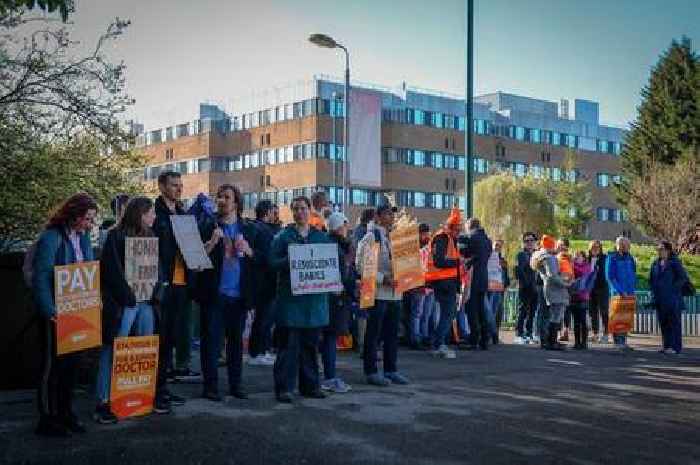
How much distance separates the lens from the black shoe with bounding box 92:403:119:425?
8.01 meters

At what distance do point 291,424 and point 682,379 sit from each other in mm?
6595

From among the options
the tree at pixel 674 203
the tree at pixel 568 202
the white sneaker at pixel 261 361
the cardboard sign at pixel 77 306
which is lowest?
the white sneaker at pixel 261 361

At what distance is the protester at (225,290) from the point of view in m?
9.18

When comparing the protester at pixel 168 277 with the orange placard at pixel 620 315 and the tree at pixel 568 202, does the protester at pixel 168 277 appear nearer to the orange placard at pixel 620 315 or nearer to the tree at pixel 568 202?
the orange placard at pixel 620 315

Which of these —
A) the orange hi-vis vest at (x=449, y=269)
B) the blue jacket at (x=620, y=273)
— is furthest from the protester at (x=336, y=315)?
the blue jacket at (x=620, y=273)

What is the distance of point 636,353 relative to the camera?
16.2m

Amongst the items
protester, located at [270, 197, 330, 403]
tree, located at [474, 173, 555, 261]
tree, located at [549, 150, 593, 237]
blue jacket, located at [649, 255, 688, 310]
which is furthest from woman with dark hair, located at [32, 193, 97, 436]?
tree, located at [549, 150, 593, 237]

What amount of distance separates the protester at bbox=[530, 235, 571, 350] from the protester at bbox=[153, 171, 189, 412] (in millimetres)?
8827

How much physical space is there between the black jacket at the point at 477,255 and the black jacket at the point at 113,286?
328 inches

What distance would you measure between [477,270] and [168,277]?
773 cm

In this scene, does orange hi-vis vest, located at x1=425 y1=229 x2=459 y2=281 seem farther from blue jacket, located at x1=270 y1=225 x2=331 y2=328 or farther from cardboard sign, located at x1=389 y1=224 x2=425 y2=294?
blue jacket, located at x1=270 y1=225 x2=331 y2=328

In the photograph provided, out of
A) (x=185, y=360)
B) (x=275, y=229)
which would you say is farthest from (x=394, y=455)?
(x=275, y=229)

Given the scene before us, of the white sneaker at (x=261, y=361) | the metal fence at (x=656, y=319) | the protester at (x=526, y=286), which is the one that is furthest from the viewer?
the metal fence at (x=656, y=319)

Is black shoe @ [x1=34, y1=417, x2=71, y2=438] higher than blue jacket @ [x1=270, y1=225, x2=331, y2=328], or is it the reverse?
blue jacket @ [x1=270, y1=225, x2=331, y2=328]
